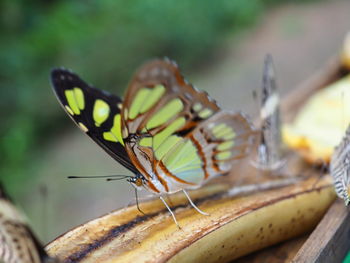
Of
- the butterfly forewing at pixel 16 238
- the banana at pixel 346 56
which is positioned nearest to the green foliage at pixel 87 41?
the banana at pixel 346 56

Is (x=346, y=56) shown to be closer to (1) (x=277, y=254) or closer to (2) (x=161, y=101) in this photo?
(1) (x=277, y=254)

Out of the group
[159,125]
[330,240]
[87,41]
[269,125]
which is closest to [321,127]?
[269,125]

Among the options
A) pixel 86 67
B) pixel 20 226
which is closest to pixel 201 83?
pixel 86 67

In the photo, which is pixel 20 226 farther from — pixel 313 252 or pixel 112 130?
pixel 313 252

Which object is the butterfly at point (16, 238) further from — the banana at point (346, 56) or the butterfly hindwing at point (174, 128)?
the banana at point (346, 56)

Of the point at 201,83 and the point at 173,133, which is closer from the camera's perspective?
the point at 173,133

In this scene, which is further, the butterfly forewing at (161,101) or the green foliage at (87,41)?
the green foliage at (87,41)
